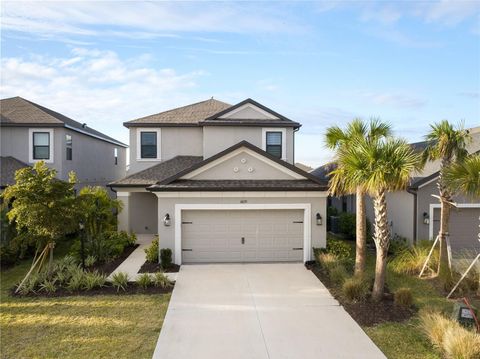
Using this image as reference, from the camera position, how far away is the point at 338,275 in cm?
1004

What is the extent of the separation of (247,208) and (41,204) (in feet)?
21.9

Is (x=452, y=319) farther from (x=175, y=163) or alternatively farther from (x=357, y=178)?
(x=175, y=163)

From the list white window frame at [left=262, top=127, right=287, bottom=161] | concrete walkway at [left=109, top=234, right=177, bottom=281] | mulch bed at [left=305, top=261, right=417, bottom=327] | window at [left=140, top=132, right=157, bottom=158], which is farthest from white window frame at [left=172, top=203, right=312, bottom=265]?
window at [left=140, top=132, right=157, bottom=158]

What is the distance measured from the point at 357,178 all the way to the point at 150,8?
8.70m

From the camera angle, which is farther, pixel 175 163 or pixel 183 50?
pixel 175 163

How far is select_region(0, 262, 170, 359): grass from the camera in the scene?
646cm

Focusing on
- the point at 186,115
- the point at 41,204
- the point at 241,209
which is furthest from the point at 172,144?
the point at 41,204

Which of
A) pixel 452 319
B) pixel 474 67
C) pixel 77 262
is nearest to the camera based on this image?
pixel 452 319

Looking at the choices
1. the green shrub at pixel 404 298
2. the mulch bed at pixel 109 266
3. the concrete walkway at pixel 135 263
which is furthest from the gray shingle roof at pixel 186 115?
the green shrub at pixel 404 298

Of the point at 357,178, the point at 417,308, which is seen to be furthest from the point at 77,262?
the point at 417,308

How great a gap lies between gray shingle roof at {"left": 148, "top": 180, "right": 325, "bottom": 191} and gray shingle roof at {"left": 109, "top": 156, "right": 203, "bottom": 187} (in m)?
3.67

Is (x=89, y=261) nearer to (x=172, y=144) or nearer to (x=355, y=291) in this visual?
(x=172, y=144)

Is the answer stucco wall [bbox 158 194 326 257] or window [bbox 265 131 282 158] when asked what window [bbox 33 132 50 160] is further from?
window [bbox 265 131 282 158]

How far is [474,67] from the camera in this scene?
44.4 ft
